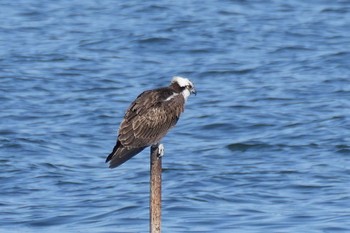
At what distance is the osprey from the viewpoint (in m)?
9.17

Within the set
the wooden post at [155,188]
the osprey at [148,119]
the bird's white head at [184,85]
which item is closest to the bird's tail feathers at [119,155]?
the osprey at [148,119]

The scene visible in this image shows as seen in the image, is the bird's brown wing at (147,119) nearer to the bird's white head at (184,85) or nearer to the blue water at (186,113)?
the bird's white head at (184,85)

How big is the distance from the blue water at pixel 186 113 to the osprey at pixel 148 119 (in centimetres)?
265

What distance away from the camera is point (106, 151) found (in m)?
16.5

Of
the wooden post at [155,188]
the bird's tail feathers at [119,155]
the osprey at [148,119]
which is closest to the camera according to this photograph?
the wooden post at [155,188]

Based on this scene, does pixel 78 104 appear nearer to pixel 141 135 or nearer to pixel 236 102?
pixel 236 102

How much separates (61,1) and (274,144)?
12973mm

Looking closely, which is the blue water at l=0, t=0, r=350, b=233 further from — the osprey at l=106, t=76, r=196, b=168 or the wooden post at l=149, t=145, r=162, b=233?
the wooden post at l=149, t=145, r=162, b=233

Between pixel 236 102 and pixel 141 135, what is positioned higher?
pixel 141 135

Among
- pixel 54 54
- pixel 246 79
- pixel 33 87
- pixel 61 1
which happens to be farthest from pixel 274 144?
pixel 61 1

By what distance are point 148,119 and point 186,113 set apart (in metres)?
9.62

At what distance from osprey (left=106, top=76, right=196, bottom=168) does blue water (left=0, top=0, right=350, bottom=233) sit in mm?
2654

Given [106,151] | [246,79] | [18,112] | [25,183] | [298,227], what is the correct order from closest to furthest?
[298,227], [25,183], [106,151], [18,112], [246,79]

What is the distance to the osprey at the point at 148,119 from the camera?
9.17 m
